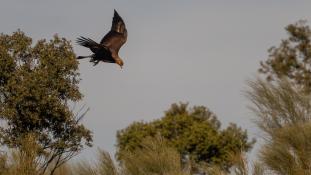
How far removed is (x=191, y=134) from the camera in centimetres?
4600

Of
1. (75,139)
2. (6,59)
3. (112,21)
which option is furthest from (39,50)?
(112,21)

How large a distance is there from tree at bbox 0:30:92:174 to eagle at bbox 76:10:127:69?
3.91m

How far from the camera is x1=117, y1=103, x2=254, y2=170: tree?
4566cm

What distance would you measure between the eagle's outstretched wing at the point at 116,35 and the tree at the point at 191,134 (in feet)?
72.5

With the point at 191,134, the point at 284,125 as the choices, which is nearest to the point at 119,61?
the point at 284,125

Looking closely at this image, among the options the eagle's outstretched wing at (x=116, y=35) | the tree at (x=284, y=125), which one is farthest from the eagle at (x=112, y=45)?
the tree at (x=284, y=125)

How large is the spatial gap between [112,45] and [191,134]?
79.4 feet

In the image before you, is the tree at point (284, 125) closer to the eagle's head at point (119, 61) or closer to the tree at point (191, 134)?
the eagle's head at point (119, 61)

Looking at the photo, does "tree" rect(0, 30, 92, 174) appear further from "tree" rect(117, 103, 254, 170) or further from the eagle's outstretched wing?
"tree" rect(117, 103, 254, 170)

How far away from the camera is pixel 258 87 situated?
45.1ft

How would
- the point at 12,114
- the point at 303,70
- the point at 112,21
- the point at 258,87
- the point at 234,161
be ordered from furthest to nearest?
the point at 303,70, the point at 12,114, the point at 112,21, the point at 258,87, the point at 234,161

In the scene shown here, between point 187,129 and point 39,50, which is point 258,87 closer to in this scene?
point 39,50

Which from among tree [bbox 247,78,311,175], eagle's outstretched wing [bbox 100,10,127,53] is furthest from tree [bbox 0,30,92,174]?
tree [bbox 247,78,311,175]

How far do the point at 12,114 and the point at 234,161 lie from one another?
14.0 meters
